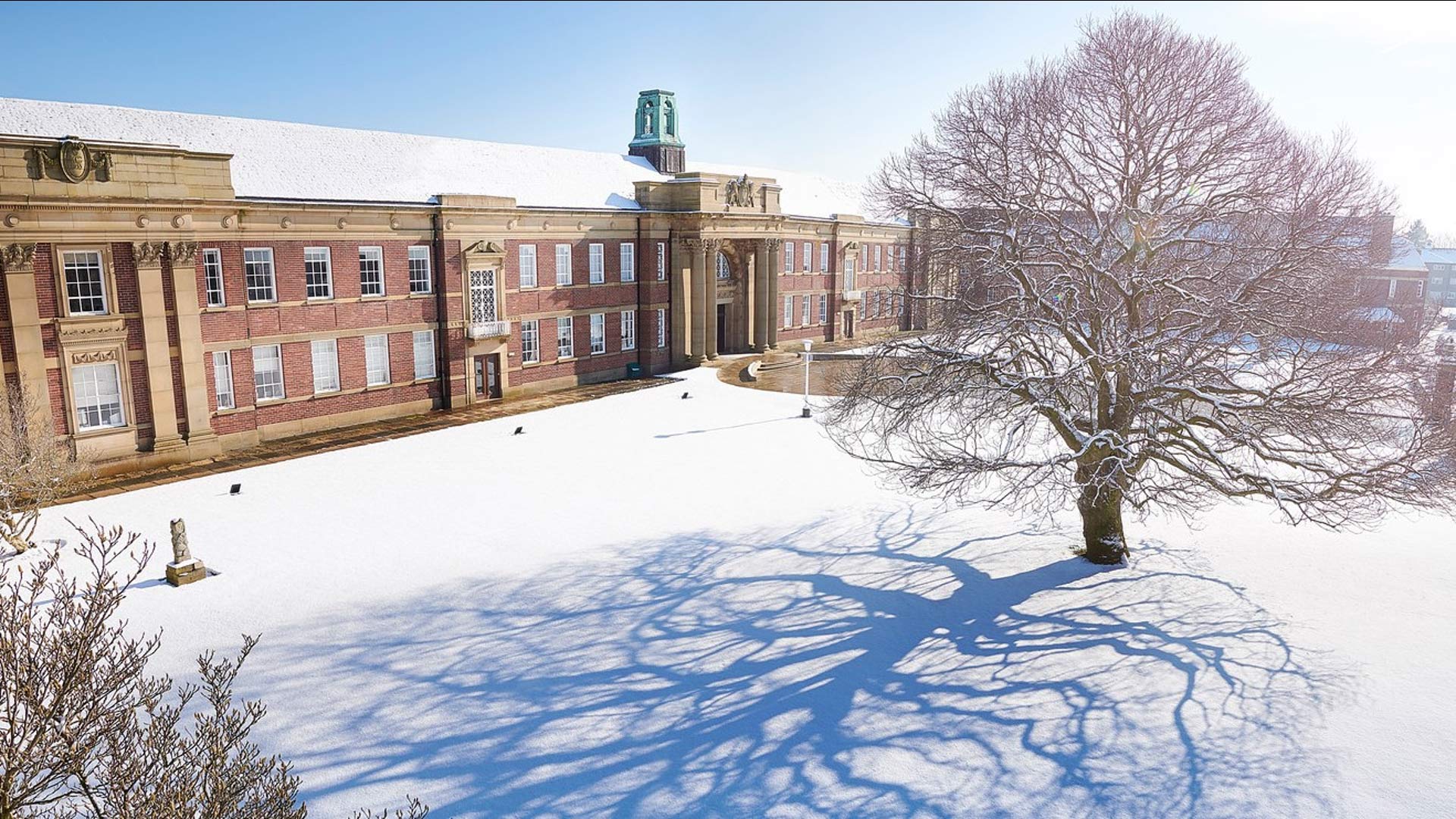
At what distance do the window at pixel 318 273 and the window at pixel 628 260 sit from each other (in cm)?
1578

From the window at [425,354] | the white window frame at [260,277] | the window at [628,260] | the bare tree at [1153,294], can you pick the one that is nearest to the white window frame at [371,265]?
the window at [425,354]

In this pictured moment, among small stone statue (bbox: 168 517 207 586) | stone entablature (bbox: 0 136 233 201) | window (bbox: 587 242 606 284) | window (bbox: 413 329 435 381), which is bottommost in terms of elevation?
small stone statue (bbox: 168 517 207 586)

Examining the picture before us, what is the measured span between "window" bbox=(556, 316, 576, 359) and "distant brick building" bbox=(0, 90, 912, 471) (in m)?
0.12

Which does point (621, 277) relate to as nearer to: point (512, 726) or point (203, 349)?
point (203, 349)

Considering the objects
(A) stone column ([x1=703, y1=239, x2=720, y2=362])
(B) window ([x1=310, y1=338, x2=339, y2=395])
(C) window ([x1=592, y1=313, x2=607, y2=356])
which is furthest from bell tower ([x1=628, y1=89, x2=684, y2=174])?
(B) window ([x1=310, y1=338, x2=339, y2=395])

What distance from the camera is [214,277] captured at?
1133 inches

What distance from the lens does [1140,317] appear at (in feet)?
56.2

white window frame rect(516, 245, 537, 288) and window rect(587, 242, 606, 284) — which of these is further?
window rect(587, 242, 606, 284)

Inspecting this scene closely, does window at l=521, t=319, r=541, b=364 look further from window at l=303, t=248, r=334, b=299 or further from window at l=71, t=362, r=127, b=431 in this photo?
window at l=71, t=362, r=127, b=431

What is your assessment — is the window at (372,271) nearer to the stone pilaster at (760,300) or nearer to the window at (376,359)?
the window at (376,359)

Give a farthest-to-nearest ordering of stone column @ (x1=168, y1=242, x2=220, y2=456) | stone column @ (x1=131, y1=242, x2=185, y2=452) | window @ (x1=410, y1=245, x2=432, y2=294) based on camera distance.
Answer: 1. window @ (x1=410, y1=245, x2=432, y2=294)
2. stone column @ (x1=168, y1=242, x2=220, y2=456)
3. stone column @ (x1=131, y1=242, x2=185, y2=452)

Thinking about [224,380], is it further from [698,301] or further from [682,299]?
[698,301]

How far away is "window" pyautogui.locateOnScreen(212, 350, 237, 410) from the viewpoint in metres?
29.2

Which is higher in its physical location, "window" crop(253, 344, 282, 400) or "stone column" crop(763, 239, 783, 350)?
"stone column" crop(763, 239, 783, 350)
